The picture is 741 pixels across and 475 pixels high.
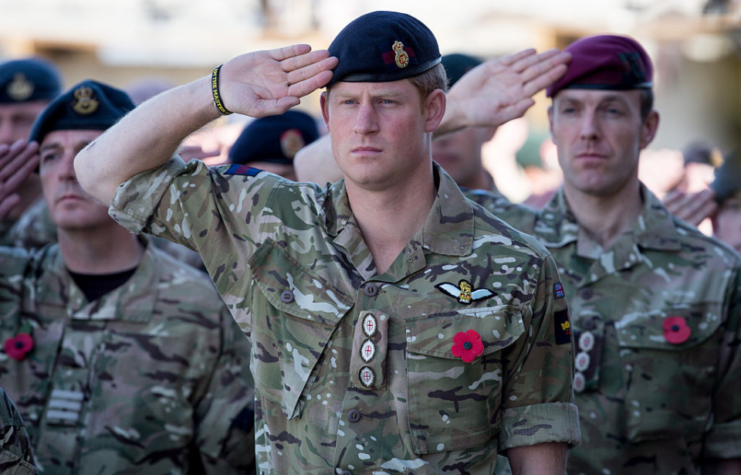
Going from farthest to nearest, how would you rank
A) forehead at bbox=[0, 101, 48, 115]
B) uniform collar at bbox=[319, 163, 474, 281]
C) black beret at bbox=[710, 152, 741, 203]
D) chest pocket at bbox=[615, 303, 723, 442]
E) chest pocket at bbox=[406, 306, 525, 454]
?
forehead at bbox=[0, 101, 48, 115]
black beret at bbox=[710, 152, 741, 203]
chest pocket at bbox=[615, 303, 723, 442]
uniform collar at bbox=[319, 163, 474, 281]
chest pocket at bbox=[406, 306, 525, 454]

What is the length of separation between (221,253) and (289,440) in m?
0.60

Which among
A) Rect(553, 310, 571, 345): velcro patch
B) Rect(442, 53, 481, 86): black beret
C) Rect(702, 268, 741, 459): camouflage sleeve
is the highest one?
Rect(442, 53, 481, 86): black beret

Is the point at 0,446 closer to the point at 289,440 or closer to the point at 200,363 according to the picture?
the point at 289,440

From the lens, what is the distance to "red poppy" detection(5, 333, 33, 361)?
3852 mm

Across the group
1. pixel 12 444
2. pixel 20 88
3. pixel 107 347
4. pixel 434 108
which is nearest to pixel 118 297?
pixel 107 347

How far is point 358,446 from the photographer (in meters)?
2.57

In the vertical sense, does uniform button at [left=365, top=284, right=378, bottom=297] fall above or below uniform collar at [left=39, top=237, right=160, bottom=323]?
above

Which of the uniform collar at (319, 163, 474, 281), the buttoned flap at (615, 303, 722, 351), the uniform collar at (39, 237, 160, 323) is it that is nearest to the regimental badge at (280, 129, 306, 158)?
the uniform collar at (39, 237, 160, 323)

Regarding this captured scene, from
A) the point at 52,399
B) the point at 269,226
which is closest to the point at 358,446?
the point at 269,226

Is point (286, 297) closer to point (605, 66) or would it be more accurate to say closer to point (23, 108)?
point (605, 66)

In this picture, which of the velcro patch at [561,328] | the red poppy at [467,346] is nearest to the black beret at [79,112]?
the red poppy at [467,346]

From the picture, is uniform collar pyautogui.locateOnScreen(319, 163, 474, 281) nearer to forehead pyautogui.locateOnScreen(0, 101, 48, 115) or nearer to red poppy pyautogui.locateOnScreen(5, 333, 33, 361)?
red poppy pyautogui.locateOnScreen(5, 333, 33, 361)

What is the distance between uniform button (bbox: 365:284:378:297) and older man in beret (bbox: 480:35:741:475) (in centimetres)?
143

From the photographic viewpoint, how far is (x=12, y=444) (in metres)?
2.83
